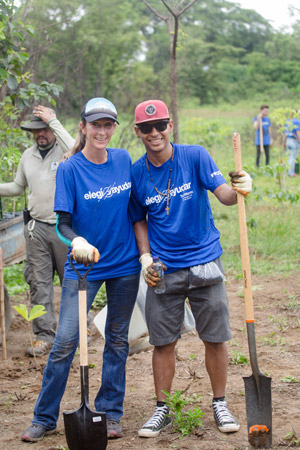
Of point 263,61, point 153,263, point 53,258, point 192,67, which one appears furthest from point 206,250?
point 263,61

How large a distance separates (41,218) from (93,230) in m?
2.02

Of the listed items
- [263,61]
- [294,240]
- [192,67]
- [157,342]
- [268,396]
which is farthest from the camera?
[263,61]

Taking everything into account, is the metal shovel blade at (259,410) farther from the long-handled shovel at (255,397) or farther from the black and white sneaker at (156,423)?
the black and white sneaker at (156,423)

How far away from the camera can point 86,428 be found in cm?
329

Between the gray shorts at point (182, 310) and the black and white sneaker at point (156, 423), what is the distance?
414 mm

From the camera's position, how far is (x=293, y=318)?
5902mm

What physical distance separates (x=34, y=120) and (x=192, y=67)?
93.5ft

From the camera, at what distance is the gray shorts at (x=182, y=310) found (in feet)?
11.7

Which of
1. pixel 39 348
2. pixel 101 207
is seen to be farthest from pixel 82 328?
pixel 39 348

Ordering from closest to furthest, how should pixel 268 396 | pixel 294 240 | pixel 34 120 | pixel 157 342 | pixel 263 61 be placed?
pixel 268 396 → pixel 157 342 → pixel 34 120 → pixel 294 240 → pixel 263 61

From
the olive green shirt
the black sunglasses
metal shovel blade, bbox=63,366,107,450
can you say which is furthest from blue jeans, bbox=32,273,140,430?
the olive green shirt

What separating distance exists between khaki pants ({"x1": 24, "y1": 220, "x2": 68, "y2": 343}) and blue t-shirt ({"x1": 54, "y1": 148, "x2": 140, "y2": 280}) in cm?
187

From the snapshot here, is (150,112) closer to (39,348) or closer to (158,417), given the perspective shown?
(158,417)

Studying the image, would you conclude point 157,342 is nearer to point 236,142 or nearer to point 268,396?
point 268,396
